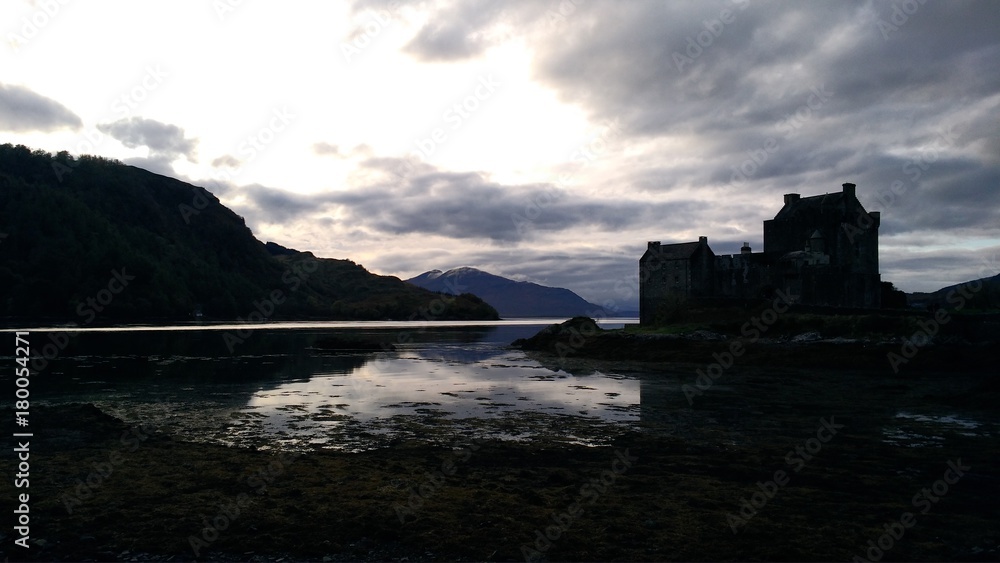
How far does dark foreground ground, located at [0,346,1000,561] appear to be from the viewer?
8516mm

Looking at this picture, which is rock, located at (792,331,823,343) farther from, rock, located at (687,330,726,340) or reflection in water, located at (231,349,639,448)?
reflection in water, located at (231,349,639,448)

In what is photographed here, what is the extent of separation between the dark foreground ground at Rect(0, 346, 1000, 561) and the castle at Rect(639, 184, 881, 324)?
149 ft

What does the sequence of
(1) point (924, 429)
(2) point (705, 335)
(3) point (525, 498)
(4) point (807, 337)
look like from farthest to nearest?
(2) point (705, 335) → (4) point (807, 337) → (1) point (924, 429) → (3) point (525, 498)

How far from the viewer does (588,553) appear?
8.35 metres

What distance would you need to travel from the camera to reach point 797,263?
6031cm

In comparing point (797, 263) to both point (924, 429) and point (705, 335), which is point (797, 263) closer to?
point (705, 335)

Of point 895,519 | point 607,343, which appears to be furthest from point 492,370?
point 895,519

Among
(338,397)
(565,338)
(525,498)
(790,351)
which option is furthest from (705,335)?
(525,498)

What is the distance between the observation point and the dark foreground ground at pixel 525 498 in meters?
8.52

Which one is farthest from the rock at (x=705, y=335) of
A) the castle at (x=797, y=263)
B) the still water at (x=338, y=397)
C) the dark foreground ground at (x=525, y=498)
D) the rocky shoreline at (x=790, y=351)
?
the dark foreground ground at (x=525, y=498)

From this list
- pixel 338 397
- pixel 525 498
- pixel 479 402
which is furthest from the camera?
pixel 338 397

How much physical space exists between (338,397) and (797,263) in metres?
51.6

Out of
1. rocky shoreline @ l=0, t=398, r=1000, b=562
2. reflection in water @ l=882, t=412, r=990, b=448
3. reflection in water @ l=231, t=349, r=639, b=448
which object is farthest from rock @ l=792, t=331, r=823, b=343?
rocky shoreline @ l=0, t=398, r=1000, b=562

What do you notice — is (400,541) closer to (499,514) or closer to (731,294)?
(499,514)
